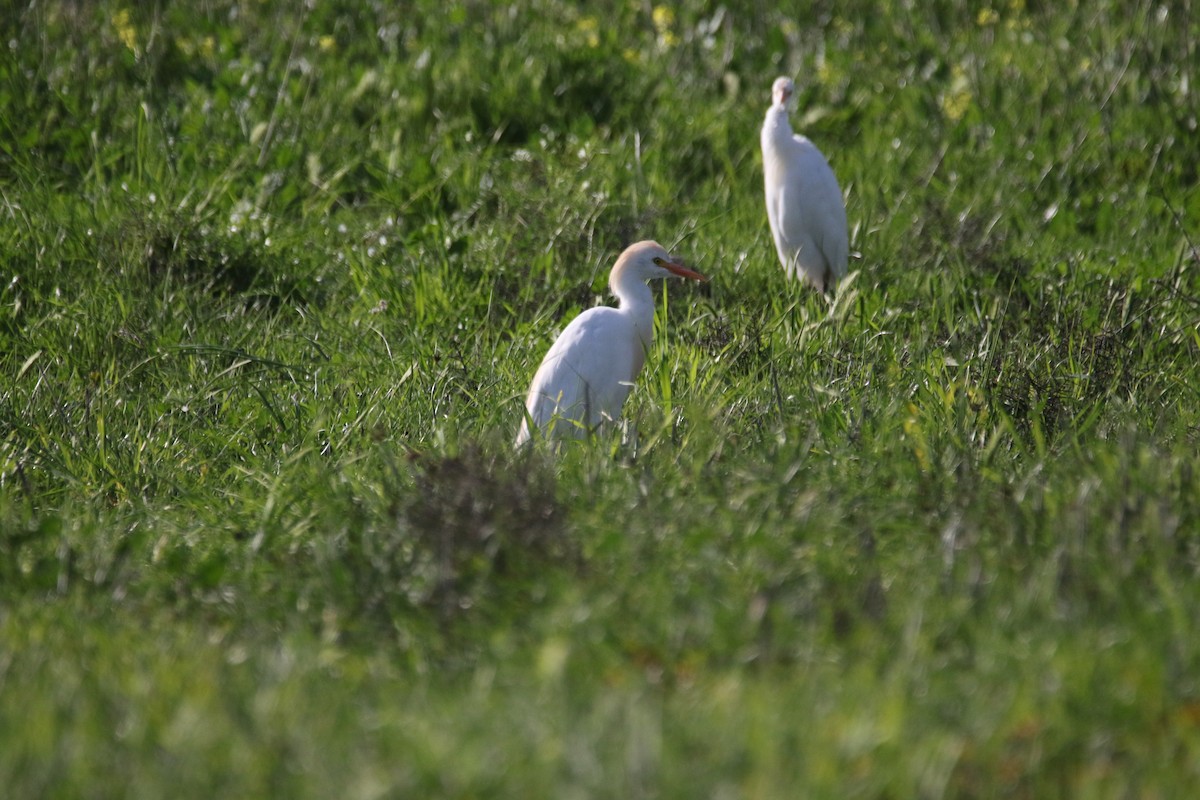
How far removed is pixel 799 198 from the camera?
19.8 feet

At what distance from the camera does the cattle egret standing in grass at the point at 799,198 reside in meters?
6.00

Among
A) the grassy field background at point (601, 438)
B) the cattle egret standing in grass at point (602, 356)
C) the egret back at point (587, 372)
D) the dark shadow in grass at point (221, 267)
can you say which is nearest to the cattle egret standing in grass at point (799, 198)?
the grassy field background at point (601, 438)

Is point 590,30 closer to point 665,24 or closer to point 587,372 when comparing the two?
point 665,24

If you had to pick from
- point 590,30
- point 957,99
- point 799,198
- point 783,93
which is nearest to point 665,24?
point 590,30

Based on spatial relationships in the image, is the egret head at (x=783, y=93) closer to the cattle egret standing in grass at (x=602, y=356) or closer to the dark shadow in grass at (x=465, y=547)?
the cattle egret standing in grass at (x=602, y=356)

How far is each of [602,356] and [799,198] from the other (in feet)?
6.99

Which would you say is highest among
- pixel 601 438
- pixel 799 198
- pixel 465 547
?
pixel 465 547

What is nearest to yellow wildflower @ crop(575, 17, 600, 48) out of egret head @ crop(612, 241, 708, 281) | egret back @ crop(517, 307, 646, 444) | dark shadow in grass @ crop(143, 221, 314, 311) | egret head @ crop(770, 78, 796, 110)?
egret head @ crop(770, 78, 796, 110)

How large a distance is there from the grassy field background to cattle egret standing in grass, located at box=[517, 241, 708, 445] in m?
0.10

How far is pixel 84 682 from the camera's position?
2.34m

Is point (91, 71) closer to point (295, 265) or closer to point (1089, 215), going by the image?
point (295, 265)

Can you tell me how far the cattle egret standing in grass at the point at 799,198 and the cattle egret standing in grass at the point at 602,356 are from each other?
4.66 feet

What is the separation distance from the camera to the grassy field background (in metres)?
2.16

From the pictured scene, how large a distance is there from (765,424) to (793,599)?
1337 mm
